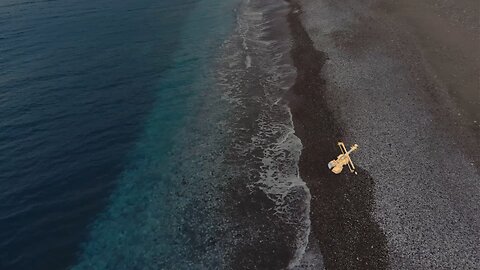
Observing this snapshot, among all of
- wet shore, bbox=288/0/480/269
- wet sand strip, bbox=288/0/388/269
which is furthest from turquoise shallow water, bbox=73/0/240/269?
wet shore, bbox=288/0/480/269

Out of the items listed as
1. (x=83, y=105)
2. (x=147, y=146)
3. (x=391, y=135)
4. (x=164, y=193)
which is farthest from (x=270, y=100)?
(x=83, y=105)

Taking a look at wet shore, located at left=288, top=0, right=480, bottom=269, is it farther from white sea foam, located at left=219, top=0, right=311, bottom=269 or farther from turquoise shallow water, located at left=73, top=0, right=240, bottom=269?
turquoise shallow water, located at left=73, top=0, right=240, bottom=269

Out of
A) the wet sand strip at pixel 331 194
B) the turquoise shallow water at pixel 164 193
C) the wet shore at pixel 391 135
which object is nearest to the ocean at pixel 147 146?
the turquoise shallow water at pixel 164 193

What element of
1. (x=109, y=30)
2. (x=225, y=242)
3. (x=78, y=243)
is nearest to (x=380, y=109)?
(x=225, y=242)

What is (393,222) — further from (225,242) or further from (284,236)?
(225,242)

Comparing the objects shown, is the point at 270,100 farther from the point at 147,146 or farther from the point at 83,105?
the point at 83,105
